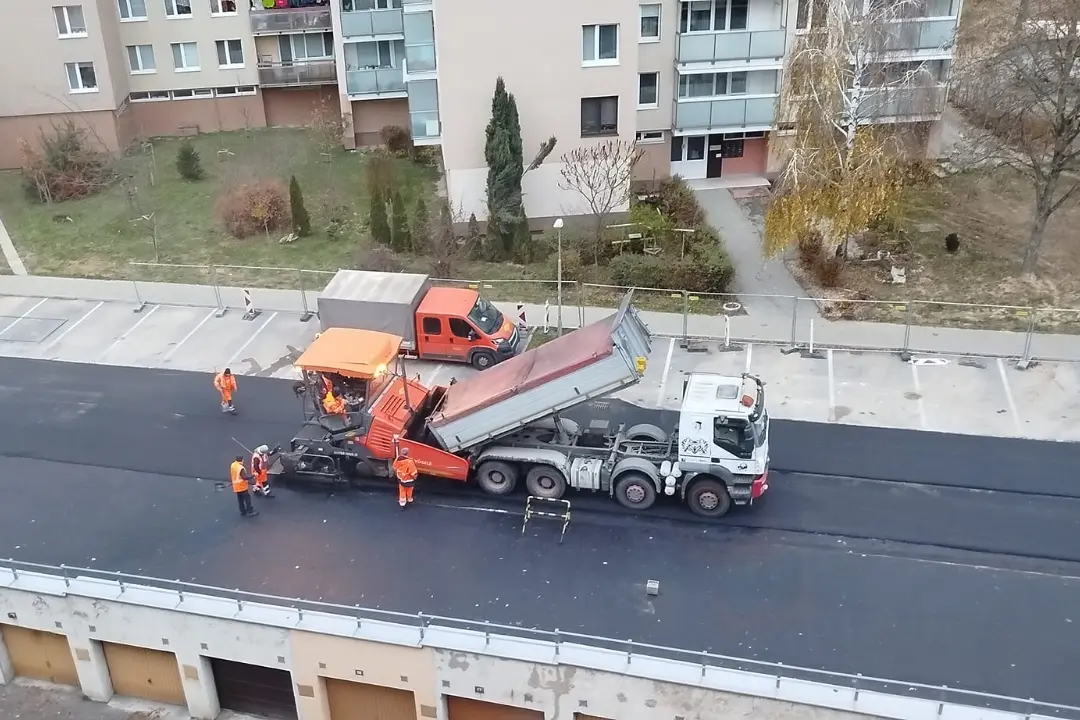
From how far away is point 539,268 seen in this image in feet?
91.2

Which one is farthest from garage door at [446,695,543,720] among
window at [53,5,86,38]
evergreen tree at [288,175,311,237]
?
window at [53,5,86,38]

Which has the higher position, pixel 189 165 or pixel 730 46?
pixel 730 46

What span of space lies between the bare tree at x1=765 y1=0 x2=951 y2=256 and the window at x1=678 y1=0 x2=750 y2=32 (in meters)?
5.84

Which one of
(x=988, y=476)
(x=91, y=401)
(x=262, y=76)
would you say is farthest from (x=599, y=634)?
(x=262, y=76)

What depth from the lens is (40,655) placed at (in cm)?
1617

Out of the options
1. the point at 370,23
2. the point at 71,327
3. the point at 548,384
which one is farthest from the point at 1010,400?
the point at 370,23

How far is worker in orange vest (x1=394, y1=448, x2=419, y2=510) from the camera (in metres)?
17.3

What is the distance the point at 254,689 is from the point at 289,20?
98.3 ft

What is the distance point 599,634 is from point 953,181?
78.9ft

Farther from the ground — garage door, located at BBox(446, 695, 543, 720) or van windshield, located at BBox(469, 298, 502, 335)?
van windshield, located at BBox(469, 298, 502, 335)

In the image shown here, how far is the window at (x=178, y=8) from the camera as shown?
1520 inches

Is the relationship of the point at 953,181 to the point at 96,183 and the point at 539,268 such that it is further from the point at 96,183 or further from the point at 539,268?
the point at 96,183

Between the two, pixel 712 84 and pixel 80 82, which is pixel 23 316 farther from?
pixel 712 84

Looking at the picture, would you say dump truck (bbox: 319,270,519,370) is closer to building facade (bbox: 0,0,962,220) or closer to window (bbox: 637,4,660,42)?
building facade (bbox: 0,0,962,220)
